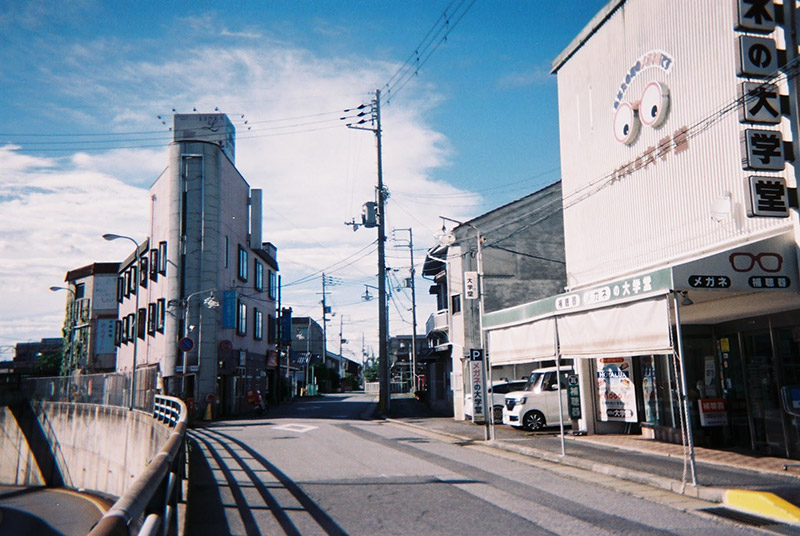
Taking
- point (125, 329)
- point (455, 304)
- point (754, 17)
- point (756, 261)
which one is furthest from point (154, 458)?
point (125, 329)

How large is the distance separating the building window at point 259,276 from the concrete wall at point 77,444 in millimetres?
15097

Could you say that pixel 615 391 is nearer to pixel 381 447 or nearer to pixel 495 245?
pixel 381 447

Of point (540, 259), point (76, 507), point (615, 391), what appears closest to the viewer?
point (615, 391)

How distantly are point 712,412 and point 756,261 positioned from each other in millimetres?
5235

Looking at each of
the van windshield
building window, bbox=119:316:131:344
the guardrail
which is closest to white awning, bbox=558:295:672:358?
the van windshield

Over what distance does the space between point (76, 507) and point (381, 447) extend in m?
18.6

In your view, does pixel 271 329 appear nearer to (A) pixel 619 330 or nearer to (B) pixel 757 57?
(A) pixel 619 330

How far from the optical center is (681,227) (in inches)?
600

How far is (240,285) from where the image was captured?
41656mm

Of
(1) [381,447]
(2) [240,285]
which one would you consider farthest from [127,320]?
(1) [381,447]

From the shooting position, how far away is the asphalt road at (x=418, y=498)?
7965mm

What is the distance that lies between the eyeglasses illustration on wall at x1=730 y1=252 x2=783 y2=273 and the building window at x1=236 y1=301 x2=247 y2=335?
31.8 meters

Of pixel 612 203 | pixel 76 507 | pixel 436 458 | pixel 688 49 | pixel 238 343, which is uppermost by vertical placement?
pixel 688 49

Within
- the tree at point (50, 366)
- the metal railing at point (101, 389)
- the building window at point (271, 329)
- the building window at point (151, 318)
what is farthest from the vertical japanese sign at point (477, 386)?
the tree at point (50, 366)
